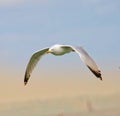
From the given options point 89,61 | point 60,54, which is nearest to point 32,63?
point 60,54

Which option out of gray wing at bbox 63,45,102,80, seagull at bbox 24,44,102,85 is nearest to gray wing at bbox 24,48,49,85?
seagull at bbox 24,44,102,85

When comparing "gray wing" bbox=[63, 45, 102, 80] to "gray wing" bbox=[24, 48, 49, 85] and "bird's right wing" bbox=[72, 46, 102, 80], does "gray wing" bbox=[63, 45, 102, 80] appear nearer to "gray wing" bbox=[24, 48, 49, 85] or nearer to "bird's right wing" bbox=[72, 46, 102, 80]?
"bird's right wing" bbox=[72, 46, 102, 80]

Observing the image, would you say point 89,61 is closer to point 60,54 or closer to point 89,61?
point 89,61

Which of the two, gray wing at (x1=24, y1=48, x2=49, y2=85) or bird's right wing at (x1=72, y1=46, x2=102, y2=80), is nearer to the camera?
bird's right wing at (x1=72, y1=46, x2=102, y2=80)

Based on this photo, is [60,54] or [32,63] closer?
[60,54]

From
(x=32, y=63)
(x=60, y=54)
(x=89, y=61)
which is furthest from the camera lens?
(x=32, y=63)

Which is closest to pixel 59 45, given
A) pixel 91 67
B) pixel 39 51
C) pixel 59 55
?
pixel 59 55

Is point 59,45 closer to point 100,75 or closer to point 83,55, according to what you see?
point 83,55

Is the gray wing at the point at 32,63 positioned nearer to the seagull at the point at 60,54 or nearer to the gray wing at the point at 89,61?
the seagull at the point at 60,54
